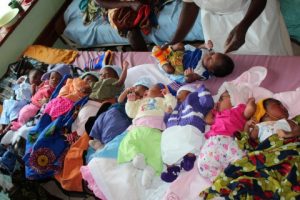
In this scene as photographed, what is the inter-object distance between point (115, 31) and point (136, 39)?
25 cm

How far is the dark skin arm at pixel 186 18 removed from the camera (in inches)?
87.5

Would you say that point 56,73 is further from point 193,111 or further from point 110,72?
point 193,111

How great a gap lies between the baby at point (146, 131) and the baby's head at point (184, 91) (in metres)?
0.04

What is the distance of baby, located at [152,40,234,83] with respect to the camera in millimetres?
1996

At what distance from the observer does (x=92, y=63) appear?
2.67 m

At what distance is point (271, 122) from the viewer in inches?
60.1

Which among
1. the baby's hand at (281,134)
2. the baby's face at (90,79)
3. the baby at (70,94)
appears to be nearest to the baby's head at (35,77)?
the baby at (70,94)

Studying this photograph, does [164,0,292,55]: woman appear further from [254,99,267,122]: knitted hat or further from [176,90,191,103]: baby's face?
[254,99,267,122]: knitted hat

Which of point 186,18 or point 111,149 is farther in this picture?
point 186,18

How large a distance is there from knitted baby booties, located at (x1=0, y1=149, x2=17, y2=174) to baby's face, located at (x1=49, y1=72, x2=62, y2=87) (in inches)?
21.9

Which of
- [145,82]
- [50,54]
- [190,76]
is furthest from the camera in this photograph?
[50,54]

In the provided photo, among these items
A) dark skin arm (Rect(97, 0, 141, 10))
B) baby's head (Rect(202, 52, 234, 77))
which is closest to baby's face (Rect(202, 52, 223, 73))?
baby's head (Rect(202, 52, 234, 77))

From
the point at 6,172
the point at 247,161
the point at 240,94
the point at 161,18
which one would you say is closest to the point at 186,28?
the point at 161,18

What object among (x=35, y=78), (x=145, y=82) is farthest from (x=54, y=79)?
(x=145, y=82)
